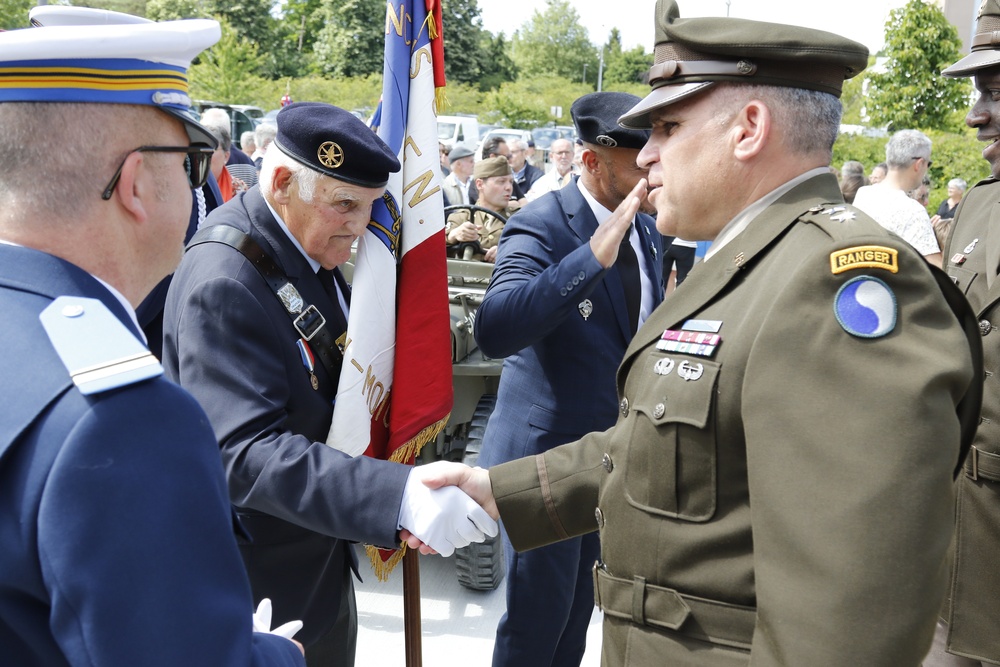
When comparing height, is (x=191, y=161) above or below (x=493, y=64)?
below

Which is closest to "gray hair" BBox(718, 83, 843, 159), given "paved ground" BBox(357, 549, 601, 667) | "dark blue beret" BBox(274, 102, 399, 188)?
"dark blue beret" BBox(274, 102, 399, 188)

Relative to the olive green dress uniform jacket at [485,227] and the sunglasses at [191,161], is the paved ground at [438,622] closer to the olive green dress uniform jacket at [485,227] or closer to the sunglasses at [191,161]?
the olive green dress uniform jacket at [485,227]

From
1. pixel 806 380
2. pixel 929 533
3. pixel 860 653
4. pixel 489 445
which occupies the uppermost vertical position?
pixel 806 380

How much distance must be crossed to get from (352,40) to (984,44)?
47211mm

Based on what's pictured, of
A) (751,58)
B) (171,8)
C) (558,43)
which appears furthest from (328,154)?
(558,43)

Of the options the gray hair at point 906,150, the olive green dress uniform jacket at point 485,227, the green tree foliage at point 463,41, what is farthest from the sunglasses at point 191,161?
the green tree foliage at point 463,41

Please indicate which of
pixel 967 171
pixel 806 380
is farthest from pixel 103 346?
pixel 967 171

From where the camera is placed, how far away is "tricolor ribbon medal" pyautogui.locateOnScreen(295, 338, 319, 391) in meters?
2.42

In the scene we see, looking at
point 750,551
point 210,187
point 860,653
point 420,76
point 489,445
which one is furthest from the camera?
point 210,187

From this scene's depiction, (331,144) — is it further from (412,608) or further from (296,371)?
(412,608)

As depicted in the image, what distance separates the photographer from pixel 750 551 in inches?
59.4

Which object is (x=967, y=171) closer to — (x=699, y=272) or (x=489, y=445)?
(x=489, y=445)

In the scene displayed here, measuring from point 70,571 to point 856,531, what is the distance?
105 cm

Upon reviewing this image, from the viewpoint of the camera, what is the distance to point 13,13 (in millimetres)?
23859
